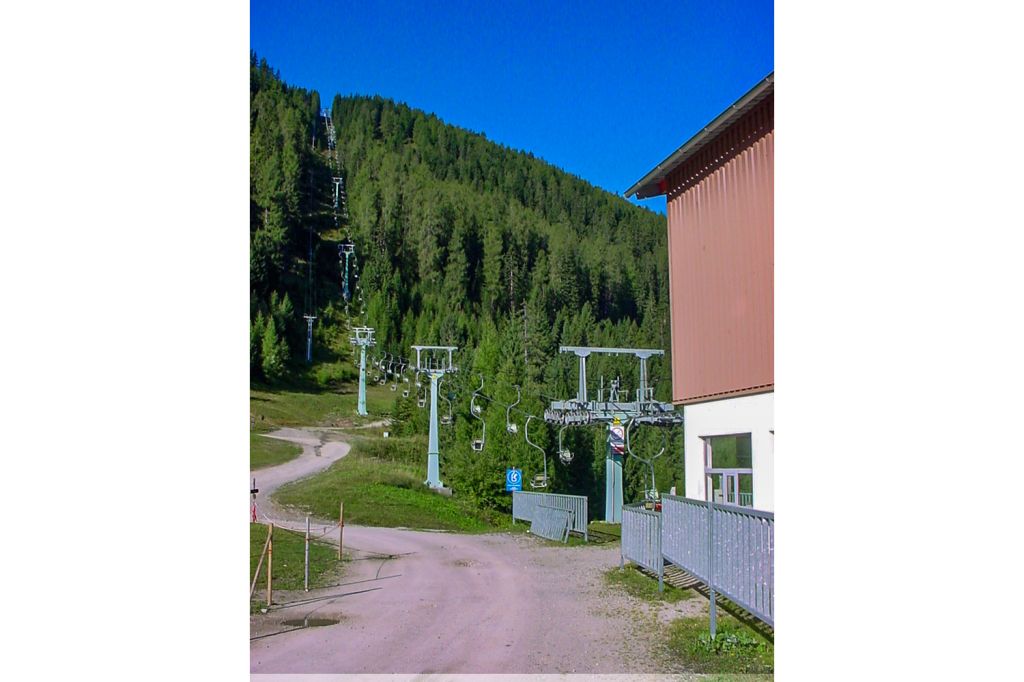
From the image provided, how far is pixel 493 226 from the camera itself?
211 inches

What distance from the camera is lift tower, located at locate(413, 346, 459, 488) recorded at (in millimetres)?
5117

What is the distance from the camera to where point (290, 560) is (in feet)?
15.6

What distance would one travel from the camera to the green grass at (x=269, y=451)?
4859mm

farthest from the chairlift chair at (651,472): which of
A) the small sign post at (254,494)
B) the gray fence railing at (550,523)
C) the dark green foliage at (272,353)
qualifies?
the small sign post at (254,494)

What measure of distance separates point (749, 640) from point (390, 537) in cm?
186

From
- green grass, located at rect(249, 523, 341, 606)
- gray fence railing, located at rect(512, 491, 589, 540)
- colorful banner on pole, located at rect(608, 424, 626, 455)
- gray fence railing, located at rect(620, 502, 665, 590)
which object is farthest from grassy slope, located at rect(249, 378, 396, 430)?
gray fence railing, located at rect(620, 502, 665, 590)

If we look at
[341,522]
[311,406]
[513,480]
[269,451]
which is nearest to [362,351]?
[311,406]

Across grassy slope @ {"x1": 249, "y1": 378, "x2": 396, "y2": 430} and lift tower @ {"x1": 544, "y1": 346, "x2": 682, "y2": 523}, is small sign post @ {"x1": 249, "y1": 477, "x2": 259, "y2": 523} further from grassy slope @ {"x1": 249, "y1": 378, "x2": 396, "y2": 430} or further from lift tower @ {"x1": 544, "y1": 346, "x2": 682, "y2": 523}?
lift tower @ {"x1": 544, "y1": 346, "x2": 682, "y2": 523}

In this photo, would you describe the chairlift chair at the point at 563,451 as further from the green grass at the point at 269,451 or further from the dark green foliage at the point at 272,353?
the dark green foliage at the point at 272,353

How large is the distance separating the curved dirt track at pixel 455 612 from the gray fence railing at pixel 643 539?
0.34 ft
